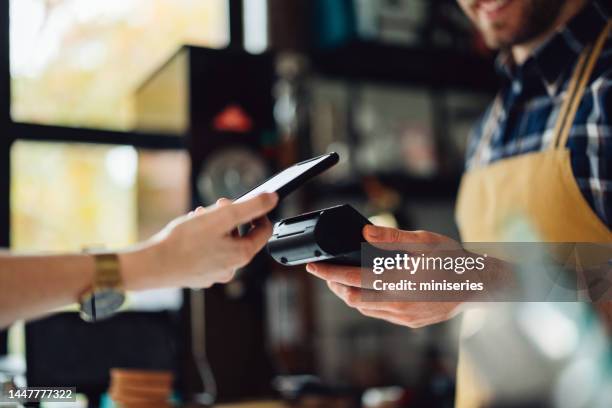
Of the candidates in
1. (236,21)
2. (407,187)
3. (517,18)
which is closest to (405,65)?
(407,187)

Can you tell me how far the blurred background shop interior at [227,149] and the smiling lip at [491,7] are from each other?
3.36 ft

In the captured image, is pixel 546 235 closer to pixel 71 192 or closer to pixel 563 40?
pixel 563 40

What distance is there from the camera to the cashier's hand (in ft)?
3.28

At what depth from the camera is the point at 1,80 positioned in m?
2.31

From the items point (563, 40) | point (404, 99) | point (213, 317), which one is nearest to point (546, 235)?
point (563, 40)

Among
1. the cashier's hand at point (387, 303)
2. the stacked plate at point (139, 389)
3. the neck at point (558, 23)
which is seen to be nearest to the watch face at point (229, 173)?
the stacked plate at point (139, 389)

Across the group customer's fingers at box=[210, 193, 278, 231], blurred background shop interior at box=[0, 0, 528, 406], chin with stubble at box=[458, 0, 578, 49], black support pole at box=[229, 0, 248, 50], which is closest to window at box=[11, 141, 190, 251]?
blurred background shop interior at box=[0, 0, 528, 406]

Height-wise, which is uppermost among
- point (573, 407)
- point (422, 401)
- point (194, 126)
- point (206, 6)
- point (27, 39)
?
point (206, 6)

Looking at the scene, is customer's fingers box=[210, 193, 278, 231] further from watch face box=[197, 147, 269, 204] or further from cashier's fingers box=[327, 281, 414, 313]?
watch face box=[197, 147, 269, 204]

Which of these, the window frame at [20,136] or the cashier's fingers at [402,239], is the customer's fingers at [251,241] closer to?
the cashier's fingers at [402,239]

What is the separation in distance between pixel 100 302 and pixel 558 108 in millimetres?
1072

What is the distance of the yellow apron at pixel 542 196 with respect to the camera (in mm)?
1405

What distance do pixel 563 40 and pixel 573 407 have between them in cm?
121

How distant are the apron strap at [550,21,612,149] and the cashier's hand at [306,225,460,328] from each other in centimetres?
52
